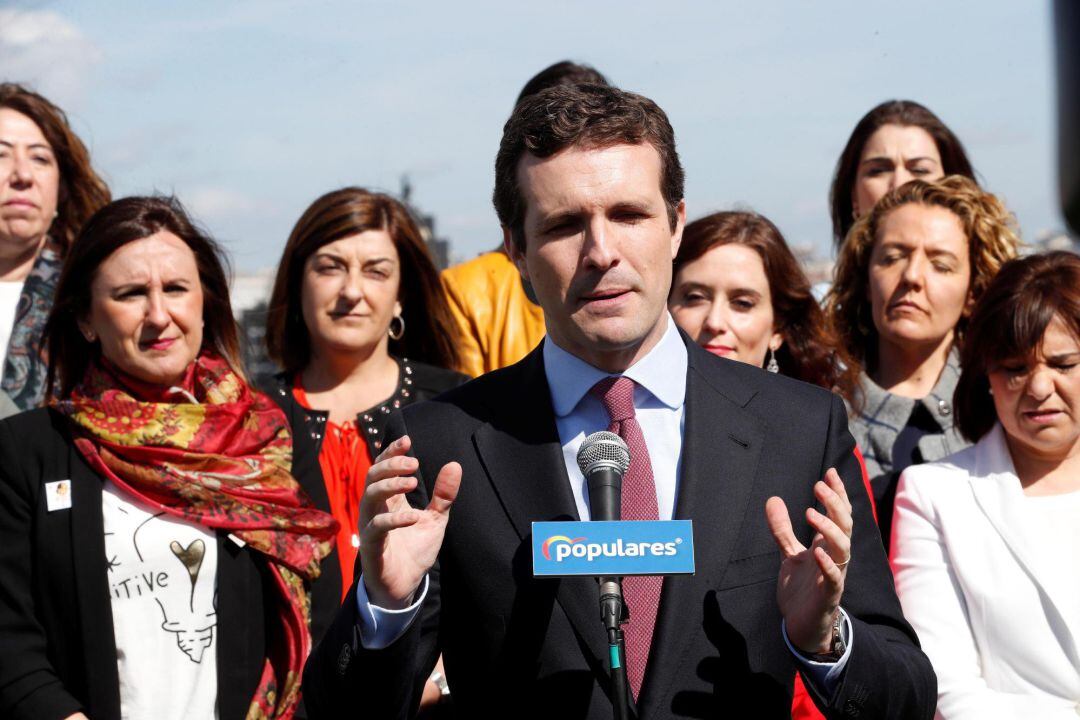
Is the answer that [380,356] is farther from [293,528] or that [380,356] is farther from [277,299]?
[293,528]

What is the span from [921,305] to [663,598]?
2552mm

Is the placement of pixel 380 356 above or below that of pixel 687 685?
above

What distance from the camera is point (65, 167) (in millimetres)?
5469

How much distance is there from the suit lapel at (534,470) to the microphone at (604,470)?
0.75 ft

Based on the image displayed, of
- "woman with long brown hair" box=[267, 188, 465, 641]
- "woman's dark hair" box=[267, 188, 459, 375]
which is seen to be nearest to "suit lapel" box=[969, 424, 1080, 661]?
"woman with long brown hair" box=[267, 188, 465, 641]

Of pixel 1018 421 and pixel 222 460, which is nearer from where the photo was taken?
pixel 1018 421

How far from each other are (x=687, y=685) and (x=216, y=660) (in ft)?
6.25

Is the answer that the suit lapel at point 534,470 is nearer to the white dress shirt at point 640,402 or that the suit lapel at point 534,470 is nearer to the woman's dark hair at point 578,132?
the white dress shirt at point 640,402

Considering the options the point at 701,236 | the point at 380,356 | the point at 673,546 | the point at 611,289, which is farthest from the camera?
the point at 380,356

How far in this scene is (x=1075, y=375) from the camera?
3537 millimetres

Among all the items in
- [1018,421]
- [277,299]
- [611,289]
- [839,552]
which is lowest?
[839,552]

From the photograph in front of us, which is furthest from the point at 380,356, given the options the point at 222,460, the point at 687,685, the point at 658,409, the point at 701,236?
the point at 687,685

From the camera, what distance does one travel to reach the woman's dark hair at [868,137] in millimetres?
5590

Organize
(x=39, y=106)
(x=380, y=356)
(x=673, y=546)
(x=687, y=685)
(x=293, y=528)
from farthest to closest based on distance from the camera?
(x=39, y=106) → (x=380, y=356) → (x=293, y=528) → (x=687, y=685) → (x=673, y=546)
